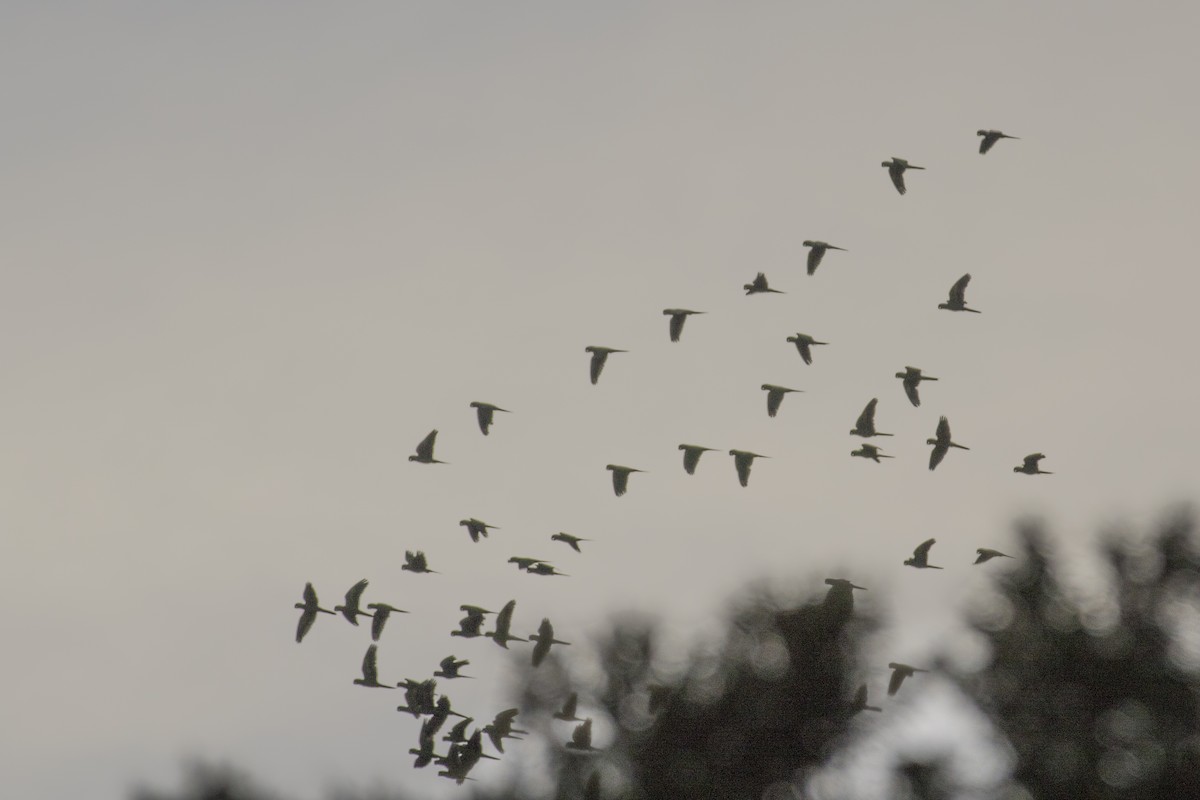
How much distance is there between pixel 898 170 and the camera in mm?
34844

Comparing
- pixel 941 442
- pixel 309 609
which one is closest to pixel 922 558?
pixel 941 442

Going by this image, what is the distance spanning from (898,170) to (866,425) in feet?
17.3

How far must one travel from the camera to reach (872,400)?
113ft

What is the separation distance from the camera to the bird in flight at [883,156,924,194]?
34688mm

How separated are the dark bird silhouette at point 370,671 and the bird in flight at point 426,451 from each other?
3930mm

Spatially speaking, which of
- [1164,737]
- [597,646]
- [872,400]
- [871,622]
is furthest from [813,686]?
[872,400]

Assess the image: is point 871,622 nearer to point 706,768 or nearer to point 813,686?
point 813,686

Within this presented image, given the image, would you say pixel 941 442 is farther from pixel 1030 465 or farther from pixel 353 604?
pixel 353 604

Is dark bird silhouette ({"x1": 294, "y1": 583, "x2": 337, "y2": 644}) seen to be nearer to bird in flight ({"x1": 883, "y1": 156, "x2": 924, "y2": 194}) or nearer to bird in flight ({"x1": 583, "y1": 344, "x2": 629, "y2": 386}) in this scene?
bird in flight ({"x1": 583, "y1": 344, "x2": 629, "y2": 386})

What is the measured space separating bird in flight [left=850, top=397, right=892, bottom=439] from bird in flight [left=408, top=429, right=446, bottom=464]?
28.0 feet

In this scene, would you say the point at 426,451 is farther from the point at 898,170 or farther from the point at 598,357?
the point at 898,170

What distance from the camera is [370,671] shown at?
34.7 m

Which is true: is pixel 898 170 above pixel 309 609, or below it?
above

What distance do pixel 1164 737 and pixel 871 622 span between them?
641 inches
